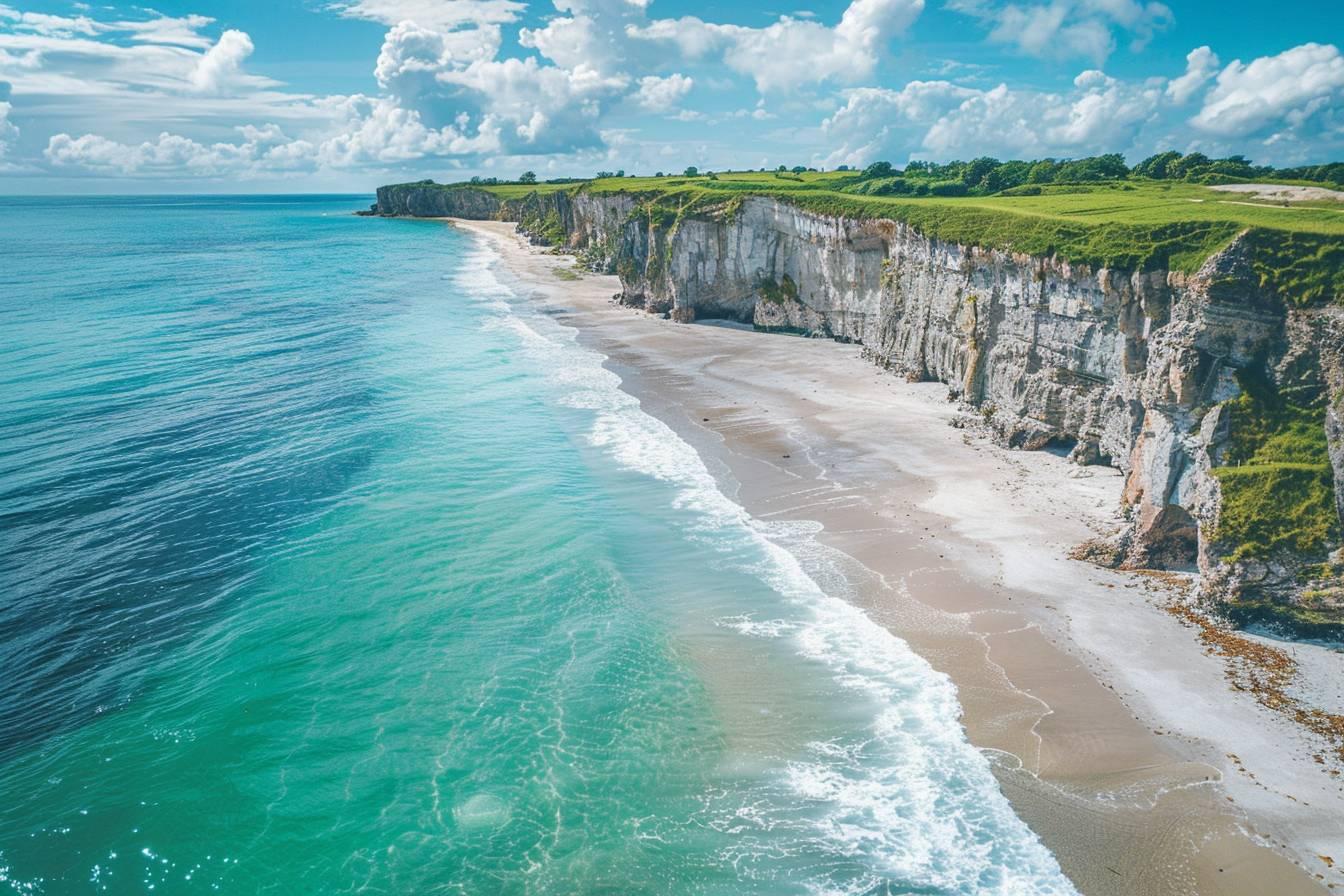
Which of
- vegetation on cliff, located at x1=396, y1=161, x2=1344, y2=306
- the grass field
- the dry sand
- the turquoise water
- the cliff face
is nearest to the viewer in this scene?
the turquoise water

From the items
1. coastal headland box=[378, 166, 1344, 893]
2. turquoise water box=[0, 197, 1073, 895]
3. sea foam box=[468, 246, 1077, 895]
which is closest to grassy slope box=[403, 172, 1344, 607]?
coastal headland box=[378, 166, 1344, 893]

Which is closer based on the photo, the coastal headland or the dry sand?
the coastal headland

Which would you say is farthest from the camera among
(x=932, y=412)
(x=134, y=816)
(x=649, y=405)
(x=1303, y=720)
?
(x=649, y=405)

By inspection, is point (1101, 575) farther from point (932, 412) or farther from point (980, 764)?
point (932, 412)

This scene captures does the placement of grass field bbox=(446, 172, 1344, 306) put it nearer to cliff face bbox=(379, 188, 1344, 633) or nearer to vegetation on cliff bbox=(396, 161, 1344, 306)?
vegetation on cliff bbox=(396, 161, 1344, 306)

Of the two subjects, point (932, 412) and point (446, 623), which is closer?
point (446, 623)

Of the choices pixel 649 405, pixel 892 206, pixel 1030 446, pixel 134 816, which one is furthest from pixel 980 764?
pixel 892 206

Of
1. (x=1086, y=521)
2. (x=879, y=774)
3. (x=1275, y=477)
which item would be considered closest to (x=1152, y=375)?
(x=1275, y=477)
